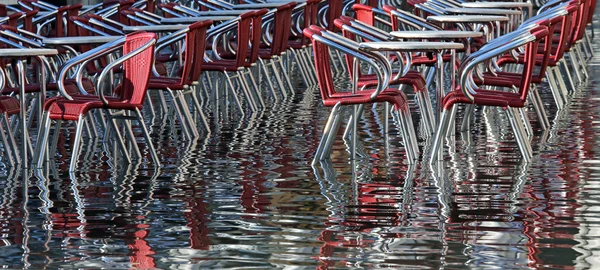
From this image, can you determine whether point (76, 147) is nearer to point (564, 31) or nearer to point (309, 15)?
point (564, 31)

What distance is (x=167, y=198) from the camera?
20.9 ft

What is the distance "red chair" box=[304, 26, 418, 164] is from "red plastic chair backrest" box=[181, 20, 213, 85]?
1.17 metres

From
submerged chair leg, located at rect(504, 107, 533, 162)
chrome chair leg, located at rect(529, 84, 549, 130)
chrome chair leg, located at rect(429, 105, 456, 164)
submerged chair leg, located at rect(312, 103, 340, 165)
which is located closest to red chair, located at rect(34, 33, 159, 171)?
submerged chair leg, located at rect(312, 103, 340, 165)

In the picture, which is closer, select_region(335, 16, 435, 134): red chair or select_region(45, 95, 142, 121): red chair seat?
select_region(45, 95, 142, 121): red chair seat

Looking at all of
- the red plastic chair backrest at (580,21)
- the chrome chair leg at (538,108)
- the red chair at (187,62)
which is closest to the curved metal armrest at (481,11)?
the red plastic chair backrest at (580,21)

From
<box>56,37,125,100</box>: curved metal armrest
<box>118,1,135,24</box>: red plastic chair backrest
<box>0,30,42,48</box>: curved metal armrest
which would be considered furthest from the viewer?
<box>118,1,135,24</box>: red plastic chair backrest

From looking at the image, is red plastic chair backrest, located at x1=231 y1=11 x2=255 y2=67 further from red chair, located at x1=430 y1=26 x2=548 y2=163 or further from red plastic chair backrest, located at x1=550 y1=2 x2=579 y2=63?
red chair, located at x1=430 y1=26 x2=548 y2=163

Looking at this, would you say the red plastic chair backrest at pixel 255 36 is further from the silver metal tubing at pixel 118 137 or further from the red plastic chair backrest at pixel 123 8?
the silver metal tubing at pixel 118 137

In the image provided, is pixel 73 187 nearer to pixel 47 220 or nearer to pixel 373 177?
pixel 47 220

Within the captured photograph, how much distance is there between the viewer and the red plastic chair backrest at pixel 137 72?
727cm

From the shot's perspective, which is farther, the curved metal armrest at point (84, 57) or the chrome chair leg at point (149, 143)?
the chrome chair leg at point (149, 143)

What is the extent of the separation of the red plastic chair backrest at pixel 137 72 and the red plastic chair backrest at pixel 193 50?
2.50ft

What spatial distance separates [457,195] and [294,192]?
804mm

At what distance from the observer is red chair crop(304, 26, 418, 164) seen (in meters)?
7.02
